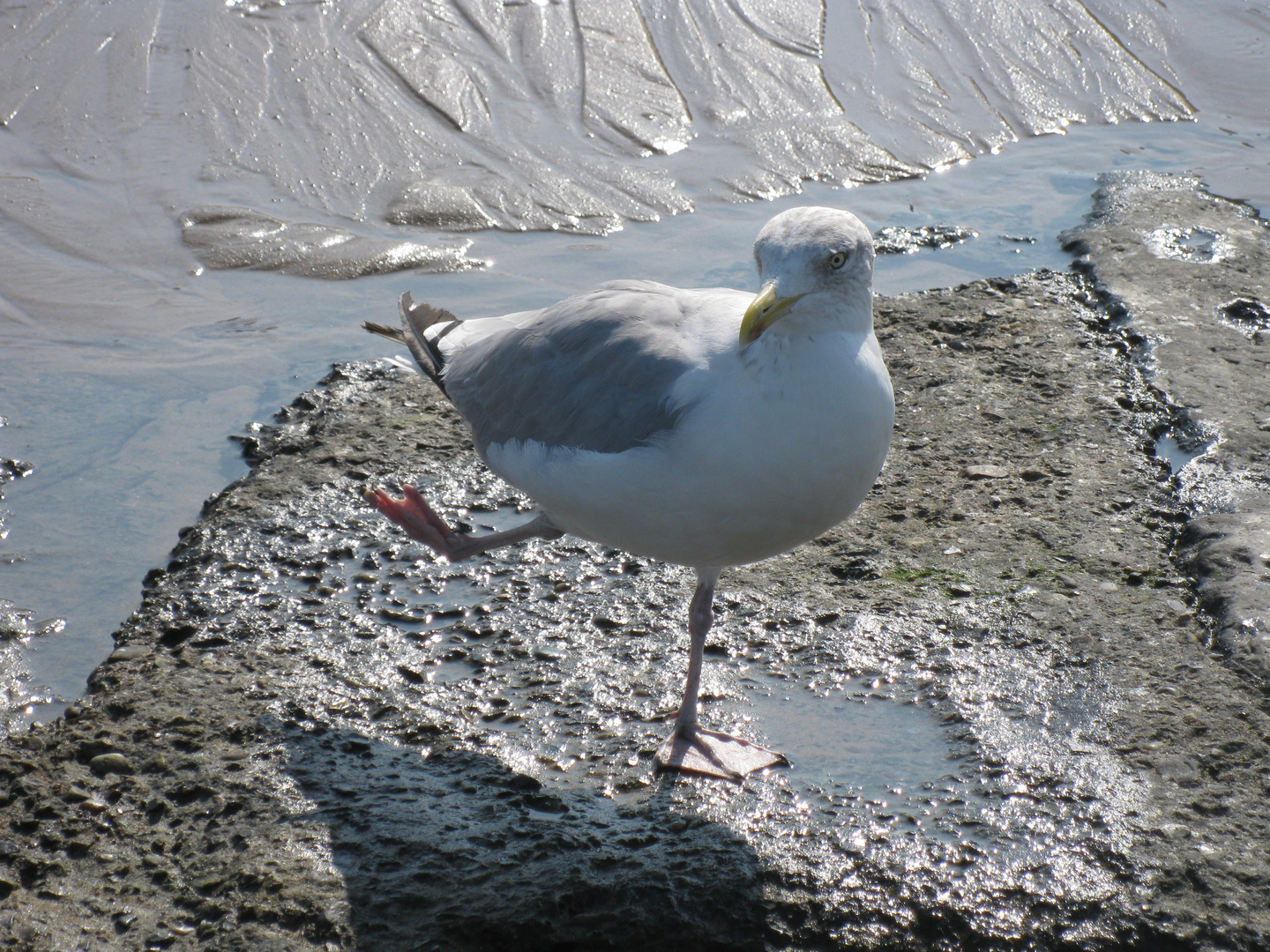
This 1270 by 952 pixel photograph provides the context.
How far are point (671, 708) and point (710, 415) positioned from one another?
1.04 meters

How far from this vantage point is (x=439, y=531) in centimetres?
377

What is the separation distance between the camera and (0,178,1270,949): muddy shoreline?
8.77 ft

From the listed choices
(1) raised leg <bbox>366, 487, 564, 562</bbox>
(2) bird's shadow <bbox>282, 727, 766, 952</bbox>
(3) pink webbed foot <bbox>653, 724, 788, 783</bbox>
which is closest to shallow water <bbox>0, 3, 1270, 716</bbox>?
(1) raised leg <bbox>366, 487, 564, 562</bbox>

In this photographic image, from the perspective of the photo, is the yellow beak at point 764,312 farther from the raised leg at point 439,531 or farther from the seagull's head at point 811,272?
the raised leg at point 439,531

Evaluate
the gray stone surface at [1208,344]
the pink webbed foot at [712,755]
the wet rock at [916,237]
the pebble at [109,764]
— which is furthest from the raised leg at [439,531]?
the wet rock at [916,237]

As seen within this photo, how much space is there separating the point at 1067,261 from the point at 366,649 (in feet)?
14.1

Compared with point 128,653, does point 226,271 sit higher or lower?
higher

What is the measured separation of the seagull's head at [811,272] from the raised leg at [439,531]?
1224 mm

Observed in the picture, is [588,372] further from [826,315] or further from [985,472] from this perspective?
[985,472]

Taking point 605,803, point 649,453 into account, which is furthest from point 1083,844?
point 649,453

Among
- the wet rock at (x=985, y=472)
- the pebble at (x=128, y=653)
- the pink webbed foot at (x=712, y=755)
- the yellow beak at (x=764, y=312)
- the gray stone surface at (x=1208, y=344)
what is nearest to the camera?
the yellow beak at (x=764, y=312)

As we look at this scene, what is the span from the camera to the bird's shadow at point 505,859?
8.61 ft

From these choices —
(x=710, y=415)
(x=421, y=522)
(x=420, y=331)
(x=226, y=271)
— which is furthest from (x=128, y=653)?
(x=226, y=271)

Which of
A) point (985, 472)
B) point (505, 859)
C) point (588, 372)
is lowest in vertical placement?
point (505, 859)
